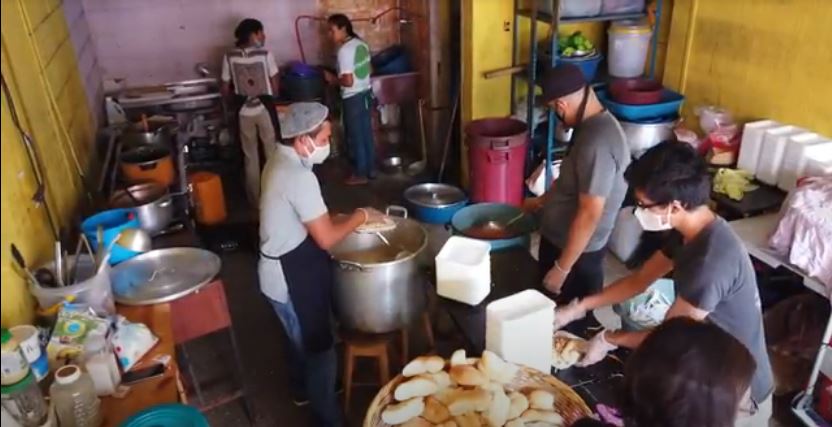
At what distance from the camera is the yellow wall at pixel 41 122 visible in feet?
6.86

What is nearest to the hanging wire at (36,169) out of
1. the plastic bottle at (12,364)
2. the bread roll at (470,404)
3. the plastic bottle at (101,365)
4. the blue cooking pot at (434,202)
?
the plastic bottle at (101,365)

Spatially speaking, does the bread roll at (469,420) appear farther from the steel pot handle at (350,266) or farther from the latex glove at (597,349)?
the steel pot handle at (350,266)

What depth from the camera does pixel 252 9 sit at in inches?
244

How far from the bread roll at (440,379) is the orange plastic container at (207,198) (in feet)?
10.6

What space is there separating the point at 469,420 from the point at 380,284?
0.94 meters

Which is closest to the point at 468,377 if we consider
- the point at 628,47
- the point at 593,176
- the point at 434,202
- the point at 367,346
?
the point at 593,176

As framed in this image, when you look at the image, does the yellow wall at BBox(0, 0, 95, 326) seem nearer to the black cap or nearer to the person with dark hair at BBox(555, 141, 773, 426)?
the person with dark hair at BBox(555, 141, 773, 426)

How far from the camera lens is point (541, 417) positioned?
1712 millimetres

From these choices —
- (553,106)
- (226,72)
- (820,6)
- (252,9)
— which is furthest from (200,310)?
(252,9)

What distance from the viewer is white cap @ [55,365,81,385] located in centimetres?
168

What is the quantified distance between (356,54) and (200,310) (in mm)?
3438

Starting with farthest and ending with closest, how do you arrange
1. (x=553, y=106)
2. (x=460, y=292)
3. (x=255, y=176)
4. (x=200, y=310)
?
(x=255, y=176)
(x=553, y=106)
(x=200, y=310)
(x=460, y=292)

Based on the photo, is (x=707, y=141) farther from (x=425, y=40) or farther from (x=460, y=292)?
(x=425, y=40)

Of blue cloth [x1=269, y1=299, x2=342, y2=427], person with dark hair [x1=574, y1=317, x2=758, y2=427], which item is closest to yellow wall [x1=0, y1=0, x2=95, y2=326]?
blue cloth [x1=269, y1=299, x2=342, y2=427]
